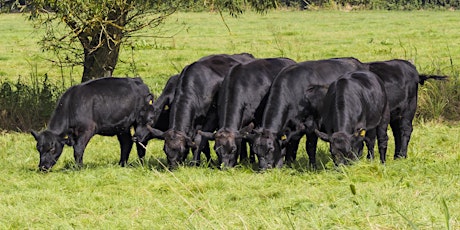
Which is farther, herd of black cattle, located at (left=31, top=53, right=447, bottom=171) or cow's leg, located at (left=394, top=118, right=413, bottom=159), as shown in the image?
cow's leg, located at (left=394, top=118, right=413, bottom=159)

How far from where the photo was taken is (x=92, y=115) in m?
10.9

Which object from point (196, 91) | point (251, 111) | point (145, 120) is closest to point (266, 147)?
point (251, 111)

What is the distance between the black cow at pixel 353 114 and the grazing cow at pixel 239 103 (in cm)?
112

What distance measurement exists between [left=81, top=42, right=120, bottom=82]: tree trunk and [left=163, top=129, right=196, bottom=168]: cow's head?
5.27m

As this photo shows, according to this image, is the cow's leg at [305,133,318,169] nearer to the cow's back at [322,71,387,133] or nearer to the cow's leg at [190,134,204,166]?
the cow's back at [322,71,387,133]

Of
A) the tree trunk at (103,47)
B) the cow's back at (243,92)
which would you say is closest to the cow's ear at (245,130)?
the cow's back at (243,92)

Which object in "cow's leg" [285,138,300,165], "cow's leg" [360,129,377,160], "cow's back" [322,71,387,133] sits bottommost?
"cow's leg" [285,138,300,165]

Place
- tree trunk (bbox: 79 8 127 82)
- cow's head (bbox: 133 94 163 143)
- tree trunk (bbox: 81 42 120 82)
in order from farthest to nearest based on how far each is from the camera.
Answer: tree trunk (bbox: 81 42 120 82), tree trunk (bbox: 79 8 127 82), cow's head (bbox: 133 94 163 143)

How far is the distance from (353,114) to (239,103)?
68.9 inches

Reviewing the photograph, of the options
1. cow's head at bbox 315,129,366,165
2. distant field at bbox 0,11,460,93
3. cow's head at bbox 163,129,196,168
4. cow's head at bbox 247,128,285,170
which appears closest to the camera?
cow's head at bbox 315,129,366,165

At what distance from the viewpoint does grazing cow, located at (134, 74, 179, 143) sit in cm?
1122

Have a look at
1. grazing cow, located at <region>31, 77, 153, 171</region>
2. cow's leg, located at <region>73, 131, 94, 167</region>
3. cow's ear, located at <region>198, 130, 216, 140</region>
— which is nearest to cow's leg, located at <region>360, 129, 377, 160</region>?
cow's ear, located at <region>198, 130, 216, 140</region>

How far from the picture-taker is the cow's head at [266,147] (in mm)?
10062

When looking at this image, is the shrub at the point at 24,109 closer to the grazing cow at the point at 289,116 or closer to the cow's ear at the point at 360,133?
the grazing cow at the point at 289,116
